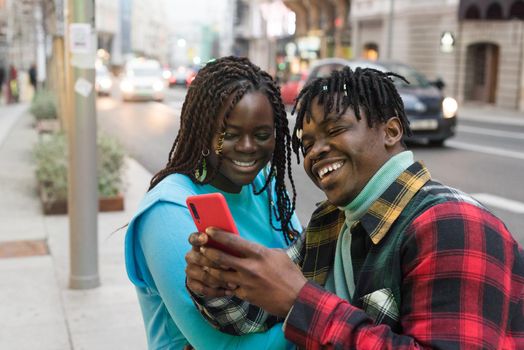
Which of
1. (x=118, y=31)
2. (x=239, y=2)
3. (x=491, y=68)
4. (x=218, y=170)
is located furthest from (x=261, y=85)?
(x=118, y=31)

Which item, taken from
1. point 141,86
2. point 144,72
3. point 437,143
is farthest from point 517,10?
point 144,72

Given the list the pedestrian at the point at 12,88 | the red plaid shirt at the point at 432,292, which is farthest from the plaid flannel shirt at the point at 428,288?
the pedestrian at the point at 12,88

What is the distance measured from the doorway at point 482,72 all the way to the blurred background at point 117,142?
2.2 inches

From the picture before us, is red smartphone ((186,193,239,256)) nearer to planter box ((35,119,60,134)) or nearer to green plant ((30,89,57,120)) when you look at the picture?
planter box ((35,119,60,134))

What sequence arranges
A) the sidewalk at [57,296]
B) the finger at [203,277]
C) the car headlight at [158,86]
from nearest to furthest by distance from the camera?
the finger at [203,277], the sidewalk at [57,296], the car headlight at [158,86]

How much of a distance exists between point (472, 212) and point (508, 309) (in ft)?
0.59

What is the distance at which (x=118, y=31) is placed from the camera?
378 ft

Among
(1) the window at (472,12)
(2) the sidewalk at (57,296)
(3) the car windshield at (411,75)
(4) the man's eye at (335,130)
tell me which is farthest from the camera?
(1) the window at (472,12)

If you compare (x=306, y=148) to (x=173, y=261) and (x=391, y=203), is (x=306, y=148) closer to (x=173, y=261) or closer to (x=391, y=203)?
(x=391, y=203)

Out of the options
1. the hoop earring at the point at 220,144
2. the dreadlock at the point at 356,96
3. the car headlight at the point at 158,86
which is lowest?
the car headlight at the point at 158,86

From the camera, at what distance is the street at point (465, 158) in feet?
28.1

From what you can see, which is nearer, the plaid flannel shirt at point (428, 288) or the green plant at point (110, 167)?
the plaid flannel shirt at point (428, 288)

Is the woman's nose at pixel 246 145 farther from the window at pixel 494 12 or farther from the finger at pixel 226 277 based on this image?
the window at pixel 494 12

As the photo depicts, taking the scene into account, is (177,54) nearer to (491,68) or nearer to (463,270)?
(491,68)
